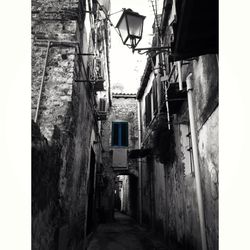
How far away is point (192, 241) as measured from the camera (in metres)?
5.50

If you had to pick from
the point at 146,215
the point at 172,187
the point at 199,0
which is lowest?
the point at 146,215

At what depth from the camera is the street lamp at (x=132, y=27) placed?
4.55 m

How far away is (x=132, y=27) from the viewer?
15.1ft

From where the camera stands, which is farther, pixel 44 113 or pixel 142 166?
pixel 142 166

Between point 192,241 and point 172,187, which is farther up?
point 172,187

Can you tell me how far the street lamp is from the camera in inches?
179

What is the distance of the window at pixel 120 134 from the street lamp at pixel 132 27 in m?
10.8

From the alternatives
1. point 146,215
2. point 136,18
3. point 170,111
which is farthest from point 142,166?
point 136,18

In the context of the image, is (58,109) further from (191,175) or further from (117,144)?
→ (117,144)

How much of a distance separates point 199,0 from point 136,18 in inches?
87.0

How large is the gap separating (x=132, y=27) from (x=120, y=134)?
11.2m

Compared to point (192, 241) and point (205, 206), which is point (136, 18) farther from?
point (192, 241)

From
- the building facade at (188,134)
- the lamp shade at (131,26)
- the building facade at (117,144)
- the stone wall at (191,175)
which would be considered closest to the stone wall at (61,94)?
the lamp shade at (131,26)

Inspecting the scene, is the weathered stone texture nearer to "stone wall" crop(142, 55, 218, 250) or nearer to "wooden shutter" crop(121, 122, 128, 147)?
"stone wall" crop(142, 55, 218, 250)
